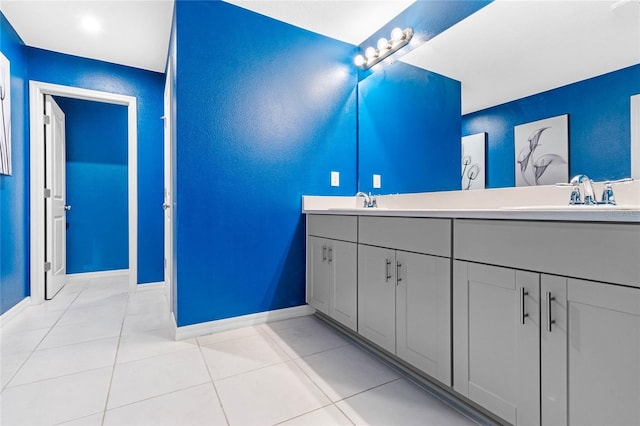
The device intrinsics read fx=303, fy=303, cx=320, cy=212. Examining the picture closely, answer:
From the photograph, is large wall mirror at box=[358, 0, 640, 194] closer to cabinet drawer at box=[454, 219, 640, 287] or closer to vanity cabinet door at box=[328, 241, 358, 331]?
cabinet drawer at box=[454, 219, 640, 287]

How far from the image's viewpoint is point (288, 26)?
2.34 metres

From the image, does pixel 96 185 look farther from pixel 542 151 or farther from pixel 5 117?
pixel 542 151

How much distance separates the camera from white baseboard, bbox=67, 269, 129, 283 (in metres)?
3.59

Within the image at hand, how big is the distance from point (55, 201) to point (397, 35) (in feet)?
11.5

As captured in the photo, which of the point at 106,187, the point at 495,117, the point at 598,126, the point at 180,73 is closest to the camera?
the point at 598,126

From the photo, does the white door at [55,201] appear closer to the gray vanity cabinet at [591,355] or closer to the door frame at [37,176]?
the door frame at [37,176]

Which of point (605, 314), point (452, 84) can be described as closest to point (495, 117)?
point (452, 84)

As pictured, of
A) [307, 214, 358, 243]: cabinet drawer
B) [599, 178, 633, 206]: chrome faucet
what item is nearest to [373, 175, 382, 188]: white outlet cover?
[307, 214, 358, 243]: cabinet drawer

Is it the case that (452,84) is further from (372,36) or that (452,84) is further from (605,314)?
(605,314)

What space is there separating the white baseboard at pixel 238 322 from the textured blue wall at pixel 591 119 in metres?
1.67

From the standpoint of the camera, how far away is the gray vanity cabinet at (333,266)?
6.18 feet

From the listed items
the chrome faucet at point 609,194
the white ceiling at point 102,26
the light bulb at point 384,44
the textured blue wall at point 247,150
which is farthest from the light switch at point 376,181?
the white ceiling at point 102,26

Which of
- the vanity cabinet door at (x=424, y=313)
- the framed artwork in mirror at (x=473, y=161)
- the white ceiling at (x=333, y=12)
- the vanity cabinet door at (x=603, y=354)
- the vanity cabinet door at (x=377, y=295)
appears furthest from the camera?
the white ceiling at (x=333, y=12)

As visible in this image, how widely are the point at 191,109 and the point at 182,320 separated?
4.59 ft
